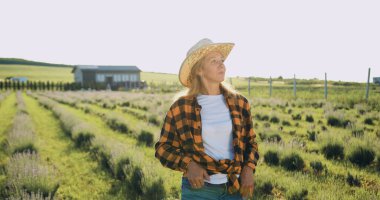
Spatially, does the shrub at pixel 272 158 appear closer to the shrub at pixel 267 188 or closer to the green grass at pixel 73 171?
the shrub at pixel 267 188

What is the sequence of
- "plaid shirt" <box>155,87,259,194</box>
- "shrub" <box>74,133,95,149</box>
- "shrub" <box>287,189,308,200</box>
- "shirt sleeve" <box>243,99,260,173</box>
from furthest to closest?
"shrub" <box>74,133,95,149</box> → "shrub" <box>287,189,308,200</box> → "shirt sleeve" <box>243,99,260,173</box> → "plaid shirt" <box>155,87,259,194</box>

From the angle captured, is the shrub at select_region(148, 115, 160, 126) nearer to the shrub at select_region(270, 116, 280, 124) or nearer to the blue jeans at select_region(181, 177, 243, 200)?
the shrub at select_region(270, 116, 280, 124)

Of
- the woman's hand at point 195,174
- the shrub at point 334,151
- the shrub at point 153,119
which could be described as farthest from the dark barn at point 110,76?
the woman's hand at point 195,174

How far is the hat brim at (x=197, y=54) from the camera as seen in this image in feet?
8.58

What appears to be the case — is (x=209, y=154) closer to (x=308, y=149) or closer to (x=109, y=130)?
(x=308, y=149)

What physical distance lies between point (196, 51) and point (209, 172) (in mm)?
876

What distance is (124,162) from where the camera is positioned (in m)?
6.37

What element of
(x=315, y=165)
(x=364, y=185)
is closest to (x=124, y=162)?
(x=315, y=165)

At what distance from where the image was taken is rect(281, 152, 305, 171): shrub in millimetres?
6293

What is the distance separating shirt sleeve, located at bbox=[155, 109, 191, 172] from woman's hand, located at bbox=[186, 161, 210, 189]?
0.15 ft

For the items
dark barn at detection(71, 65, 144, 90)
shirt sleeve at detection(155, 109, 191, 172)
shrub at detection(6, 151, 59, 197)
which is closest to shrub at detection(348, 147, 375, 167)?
shirt sleeve at detection(155, 109, 191, 172)

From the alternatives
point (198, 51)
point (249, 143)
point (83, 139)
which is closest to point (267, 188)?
point (249, 143)

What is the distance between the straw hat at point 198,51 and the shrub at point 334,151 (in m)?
5.24

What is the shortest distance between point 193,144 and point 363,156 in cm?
525
